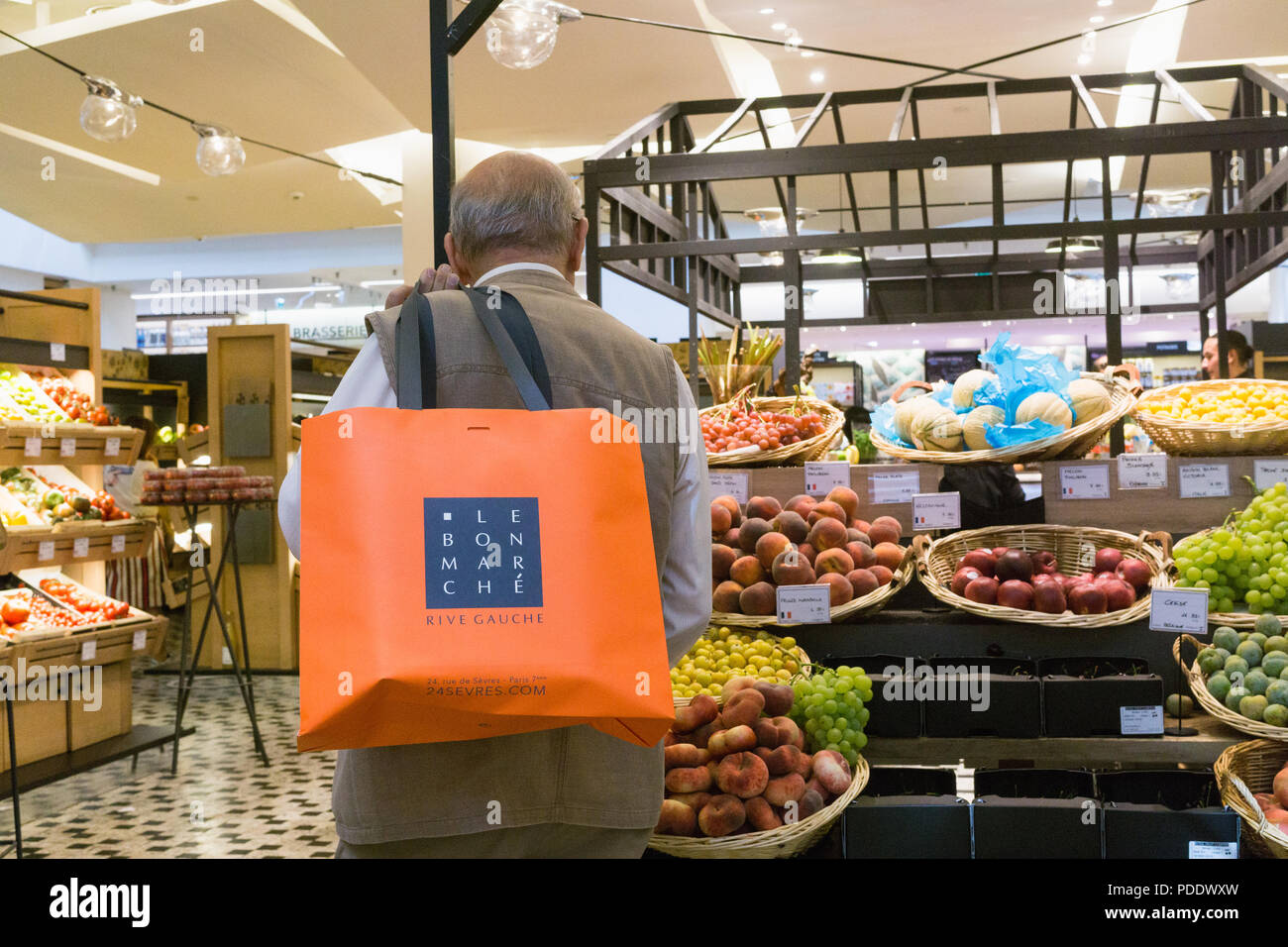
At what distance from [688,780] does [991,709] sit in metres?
0.84

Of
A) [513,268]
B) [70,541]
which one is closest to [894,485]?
[513,268]

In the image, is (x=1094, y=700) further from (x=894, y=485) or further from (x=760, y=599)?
(x=894, y=485)

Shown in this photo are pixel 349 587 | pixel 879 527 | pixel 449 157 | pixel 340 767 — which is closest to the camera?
pixel 349 587

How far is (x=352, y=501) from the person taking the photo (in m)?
1.12

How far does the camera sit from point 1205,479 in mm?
3248

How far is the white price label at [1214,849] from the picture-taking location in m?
2.06

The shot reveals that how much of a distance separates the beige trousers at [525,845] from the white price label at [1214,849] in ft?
4.43

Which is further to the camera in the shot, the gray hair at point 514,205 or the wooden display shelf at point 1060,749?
the wooden display shelf at point 1060,749

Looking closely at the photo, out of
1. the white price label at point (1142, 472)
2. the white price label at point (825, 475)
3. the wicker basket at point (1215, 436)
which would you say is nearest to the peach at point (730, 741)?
the white price label at point (825, 475)

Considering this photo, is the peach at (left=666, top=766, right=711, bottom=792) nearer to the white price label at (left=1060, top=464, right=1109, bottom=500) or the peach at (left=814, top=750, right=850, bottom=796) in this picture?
the peach at (left=814, top=750, right=850, bottom=796)

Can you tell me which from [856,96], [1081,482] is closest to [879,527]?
[1081,482]

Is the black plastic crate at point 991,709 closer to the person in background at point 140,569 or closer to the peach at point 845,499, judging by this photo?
the peach at point 845,499
